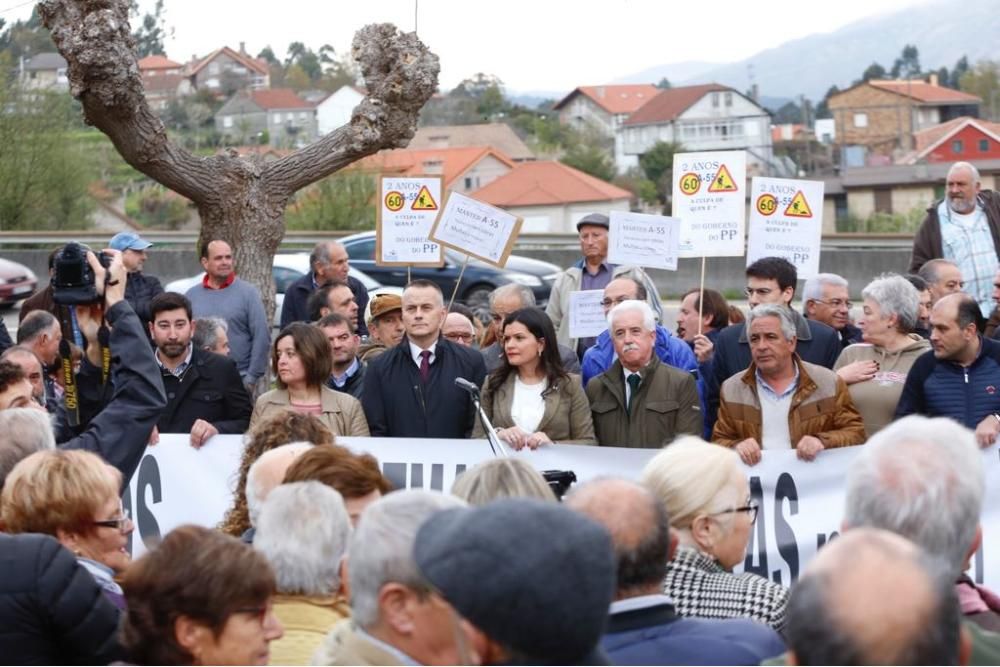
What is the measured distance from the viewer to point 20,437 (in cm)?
531

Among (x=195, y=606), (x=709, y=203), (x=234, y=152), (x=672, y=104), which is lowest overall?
(x=195, y=606)

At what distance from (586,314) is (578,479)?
8.06ft

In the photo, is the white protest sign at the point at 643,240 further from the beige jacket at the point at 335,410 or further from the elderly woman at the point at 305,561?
the elderly woman at the point at 305,561

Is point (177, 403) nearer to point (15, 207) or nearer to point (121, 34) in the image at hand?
point (121, 34)

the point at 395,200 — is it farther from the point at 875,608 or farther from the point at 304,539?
the point at 875,608

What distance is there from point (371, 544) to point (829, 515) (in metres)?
4.33

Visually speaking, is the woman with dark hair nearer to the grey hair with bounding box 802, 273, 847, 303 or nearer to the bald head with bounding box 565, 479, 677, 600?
the grey hair with bounding box 802, 273, 847, 303

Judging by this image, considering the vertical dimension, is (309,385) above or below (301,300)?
below

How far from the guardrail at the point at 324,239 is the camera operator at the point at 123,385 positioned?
73.2ft

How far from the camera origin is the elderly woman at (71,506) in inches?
181

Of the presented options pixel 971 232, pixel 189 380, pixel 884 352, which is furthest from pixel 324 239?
pixel 884 352

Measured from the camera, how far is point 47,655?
416cm

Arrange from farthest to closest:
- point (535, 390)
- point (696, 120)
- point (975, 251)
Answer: point (696, 120) < point (975, 251) < point (535, 390)

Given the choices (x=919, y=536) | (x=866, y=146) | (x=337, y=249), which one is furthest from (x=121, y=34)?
(x=866, y=146)
